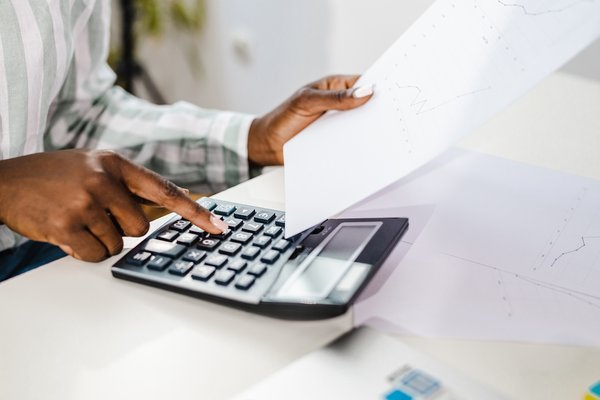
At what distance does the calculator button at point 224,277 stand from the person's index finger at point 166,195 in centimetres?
6

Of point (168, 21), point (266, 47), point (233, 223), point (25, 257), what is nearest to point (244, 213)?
point (233, 223)

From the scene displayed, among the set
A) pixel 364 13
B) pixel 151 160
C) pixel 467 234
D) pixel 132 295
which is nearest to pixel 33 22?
pixel 151 160

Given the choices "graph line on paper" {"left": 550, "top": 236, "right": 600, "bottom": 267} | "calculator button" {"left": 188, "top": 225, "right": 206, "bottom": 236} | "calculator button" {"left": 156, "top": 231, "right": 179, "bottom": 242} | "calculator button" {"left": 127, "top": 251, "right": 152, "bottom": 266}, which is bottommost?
"graph line on paper" {"left": 550, "top": 236, "right": 600, "bottom": 267}

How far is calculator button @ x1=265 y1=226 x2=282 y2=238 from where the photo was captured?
0.50 metres

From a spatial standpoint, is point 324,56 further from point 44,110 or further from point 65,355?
point 65,355

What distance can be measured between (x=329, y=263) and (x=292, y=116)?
0.93ft

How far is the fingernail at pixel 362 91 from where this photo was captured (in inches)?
21.4

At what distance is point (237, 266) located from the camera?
0.45 meters

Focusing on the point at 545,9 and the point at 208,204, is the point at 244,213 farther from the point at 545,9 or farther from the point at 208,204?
the point at 545,9

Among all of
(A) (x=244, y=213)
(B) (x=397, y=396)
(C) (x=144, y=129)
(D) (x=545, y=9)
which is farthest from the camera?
(C) (x=144, y=129)

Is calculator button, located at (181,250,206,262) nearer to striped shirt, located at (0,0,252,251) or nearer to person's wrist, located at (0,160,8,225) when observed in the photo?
person's wrist, located at (0,160,8,225)

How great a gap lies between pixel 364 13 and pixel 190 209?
3.22 ft

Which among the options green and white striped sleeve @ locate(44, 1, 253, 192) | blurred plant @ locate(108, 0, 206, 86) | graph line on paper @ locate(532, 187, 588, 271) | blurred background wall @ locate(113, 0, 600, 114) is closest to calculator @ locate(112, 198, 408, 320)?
graph line on paper @ locate(532, 187, 588, 271)

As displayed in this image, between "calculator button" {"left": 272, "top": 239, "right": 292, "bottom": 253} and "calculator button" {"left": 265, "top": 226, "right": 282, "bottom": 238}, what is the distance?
0.01 m
